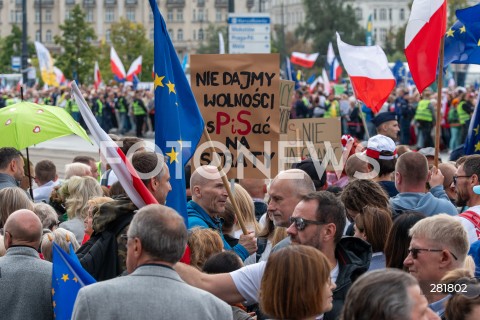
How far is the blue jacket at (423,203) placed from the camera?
7000 mm

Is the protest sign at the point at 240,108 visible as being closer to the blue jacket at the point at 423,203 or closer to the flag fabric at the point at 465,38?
the blue jacket at the point at 423,203

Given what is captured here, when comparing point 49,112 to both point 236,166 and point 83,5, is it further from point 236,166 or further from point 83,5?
point 83,5

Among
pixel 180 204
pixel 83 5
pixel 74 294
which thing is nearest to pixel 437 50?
pixel 180 204

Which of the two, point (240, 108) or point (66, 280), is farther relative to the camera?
point (240, 108)

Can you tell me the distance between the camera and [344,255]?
211 inches

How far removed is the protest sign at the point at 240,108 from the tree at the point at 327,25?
264ft

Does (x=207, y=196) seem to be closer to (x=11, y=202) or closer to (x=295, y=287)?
(x=11, y=202)

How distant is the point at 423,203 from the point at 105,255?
2104 millimetres

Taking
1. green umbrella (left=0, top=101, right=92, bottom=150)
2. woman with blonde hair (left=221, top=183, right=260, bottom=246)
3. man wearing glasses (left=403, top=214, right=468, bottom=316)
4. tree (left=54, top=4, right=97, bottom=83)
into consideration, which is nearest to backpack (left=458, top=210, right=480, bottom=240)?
man wearing glasses (left=403, top=214, right=468, bottom=316)

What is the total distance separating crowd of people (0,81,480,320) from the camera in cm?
425

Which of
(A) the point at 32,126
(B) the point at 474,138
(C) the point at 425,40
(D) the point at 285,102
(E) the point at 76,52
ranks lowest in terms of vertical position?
(B) the point at 474,138

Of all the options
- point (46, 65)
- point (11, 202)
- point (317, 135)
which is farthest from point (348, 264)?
point (46, 65)

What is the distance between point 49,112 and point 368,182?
3.44 m

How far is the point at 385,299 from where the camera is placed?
3.70 m
